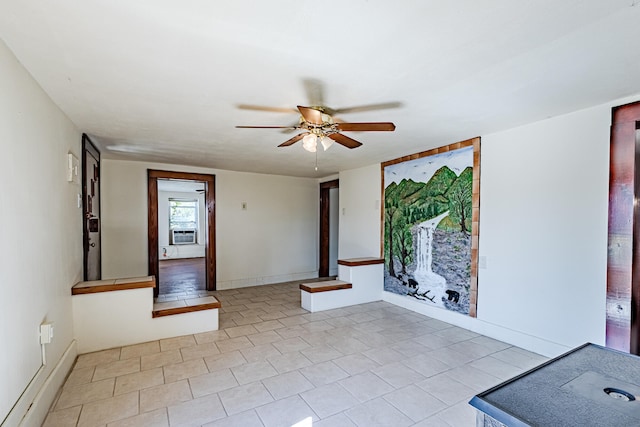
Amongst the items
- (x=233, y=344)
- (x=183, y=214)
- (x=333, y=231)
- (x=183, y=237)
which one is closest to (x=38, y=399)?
(x=233, y=344)

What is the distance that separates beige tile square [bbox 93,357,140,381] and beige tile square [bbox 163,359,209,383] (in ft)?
0.98

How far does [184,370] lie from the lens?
2.67 m

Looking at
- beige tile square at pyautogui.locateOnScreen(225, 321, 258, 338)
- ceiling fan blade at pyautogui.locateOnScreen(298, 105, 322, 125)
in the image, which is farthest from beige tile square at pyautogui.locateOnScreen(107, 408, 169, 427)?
ceiling fan blade at pyautogui.locateOnScreen(298, 105, 322, 125)

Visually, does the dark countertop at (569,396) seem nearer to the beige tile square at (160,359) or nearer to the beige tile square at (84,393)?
the beige tile square at (84,393)

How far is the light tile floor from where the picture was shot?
2.05 metres

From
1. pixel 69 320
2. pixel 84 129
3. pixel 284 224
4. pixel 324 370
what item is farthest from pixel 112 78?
pixel 284 224

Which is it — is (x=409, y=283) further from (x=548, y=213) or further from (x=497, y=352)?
(x=548, y=213)

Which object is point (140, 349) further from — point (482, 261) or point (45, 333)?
point (482, 261)

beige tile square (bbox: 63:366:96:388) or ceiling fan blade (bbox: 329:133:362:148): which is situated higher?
ceiling fan blade (bbox: 329:133:362:148)

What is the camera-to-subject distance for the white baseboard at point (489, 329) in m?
2.92

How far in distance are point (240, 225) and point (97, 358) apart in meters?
3.33

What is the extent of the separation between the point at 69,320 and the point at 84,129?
6.40 ft

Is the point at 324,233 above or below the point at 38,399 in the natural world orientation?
above

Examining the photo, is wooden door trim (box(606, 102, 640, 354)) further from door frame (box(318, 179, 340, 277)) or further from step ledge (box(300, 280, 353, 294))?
door frame (box(318, 179, 340, 277))
